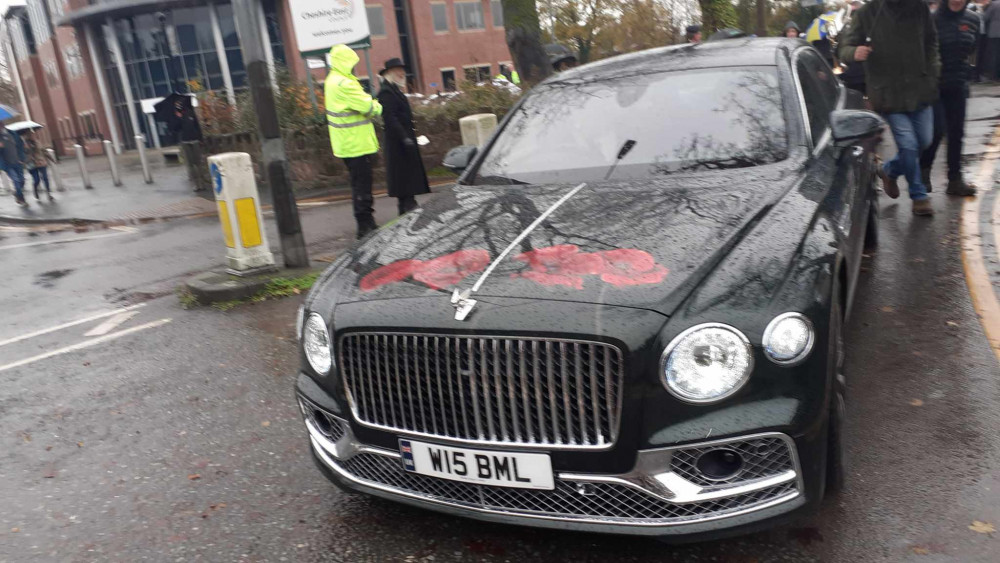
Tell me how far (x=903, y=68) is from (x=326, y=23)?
39.2 feet

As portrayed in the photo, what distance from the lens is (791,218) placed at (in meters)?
3.28

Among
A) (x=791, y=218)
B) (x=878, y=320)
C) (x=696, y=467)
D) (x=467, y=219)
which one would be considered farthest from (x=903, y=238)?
(x=696, y=467)

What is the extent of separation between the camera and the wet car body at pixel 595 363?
2580 mm

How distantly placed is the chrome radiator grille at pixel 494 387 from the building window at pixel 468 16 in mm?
50424

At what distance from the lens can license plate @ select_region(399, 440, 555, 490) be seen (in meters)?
2.69

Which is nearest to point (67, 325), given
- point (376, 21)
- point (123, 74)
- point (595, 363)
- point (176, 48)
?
point (595, 363)

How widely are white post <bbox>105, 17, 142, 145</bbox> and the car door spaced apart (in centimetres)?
4433

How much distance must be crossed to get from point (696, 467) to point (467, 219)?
1552 mm

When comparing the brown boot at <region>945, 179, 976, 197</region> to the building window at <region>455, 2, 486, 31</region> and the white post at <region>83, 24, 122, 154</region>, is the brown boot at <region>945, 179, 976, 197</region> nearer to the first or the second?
the white post at <region>83, 24, 122, 154</region>

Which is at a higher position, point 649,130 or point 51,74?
point 51,74

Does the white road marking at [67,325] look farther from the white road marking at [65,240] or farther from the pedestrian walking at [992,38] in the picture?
the pedestrian walking at [992,38]

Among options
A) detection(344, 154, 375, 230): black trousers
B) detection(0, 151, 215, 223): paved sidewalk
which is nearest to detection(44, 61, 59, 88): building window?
detection(0, 151, 215, 223): paved sidewalk

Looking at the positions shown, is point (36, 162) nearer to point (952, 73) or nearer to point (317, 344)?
point (952, 73)

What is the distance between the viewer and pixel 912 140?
24.2ft
